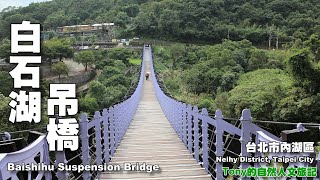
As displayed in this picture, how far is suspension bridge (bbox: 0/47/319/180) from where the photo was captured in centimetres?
219

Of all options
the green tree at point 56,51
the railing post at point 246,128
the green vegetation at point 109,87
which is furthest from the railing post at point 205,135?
the green tree at point 56,51

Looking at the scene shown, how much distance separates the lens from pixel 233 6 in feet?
169

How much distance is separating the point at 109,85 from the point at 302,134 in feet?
66.1

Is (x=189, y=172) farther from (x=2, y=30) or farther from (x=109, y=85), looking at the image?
(x=2, y=30)

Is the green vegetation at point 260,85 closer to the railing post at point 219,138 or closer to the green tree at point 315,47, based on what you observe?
the green tree at point 315,47

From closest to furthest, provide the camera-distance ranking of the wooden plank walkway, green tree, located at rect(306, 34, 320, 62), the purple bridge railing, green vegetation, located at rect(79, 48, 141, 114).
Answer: the purple bridge railing
the wooden plank walkway
green tree, located at rect(306, 34, 320, 62)
green vegetation, located at rect(79, 48, 141, 114)

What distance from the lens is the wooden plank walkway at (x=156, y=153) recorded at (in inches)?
146

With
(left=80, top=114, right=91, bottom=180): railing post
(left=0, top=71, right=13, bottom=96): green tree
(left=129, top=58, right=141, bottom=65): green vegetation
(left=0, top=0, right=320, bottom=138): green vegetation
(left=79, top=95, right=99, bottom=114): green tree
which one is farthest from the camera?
(left=129, top=58, right=141, bottom=65): green vegetation

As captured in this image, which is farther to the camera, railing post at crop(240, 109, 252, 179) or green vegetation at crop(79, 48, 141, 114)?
green vegetation at crop(79, 48, 141, 114)

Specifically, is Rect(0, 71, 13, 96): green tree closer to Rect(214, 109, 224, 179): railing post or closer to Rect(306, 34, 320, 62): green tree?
Rect(306, 34, 320, 62): green tree

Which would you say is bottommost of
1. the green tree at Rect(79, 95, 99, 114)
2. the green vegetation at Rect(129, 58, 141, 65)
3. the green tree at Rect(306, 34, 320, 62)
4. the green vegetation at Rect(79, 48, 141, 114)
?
the green tree at Rect(79, 95, 99, 114)

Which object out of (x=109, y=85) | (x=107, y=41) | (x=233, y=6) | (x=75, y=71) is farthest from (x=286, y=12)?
(x=109, y=85)

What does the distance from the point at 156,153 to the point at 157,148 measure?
1.37 ft

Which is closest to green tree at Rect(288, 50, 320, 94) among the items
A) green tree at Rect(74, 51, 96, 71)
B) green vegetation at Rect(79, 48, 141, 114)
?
green vegetation at Rect(79, 48, 141, 114)
